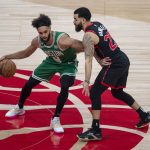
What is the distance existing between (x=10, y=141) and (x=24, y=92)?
920mm

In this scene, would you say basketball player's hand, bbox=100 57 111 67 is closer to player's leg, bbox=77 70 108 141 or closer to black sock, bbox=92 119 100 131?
player's leg, bbox=77 70 108 141

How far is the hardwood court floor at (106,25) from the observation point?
8921 mm

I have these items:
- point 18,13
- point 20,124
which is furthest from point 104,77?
point 18,13

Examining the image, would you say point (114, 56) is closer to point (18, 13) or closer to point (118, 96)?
point (118, 96)

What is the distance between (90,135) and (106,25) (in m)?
6.89

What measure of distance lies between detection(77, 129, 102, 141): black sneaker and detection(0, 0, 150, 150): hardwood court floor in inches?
3.1

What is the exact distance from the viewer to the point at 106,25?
42.7 feet

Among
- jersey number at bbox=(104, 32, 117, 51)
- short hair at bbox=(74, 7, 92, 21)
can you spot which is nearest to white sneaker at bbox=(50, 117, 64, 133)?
jersey number at bbox=(104, 32, 117, 51)

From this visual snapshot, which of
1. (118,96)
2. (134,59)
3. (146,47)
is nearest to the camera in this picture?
(118,96)

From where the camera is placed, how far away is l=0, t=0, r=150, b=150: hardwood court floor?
8.92 m

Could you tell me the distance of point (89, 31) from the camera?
631 centimetres

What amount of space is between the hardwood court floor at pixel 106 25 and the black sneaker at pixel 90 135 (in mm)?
79

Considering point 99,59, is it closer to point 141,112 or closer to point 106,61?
point 106,61

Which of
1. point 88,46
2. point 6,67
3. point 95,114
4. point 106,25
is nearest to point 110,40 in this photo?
point 88,46
